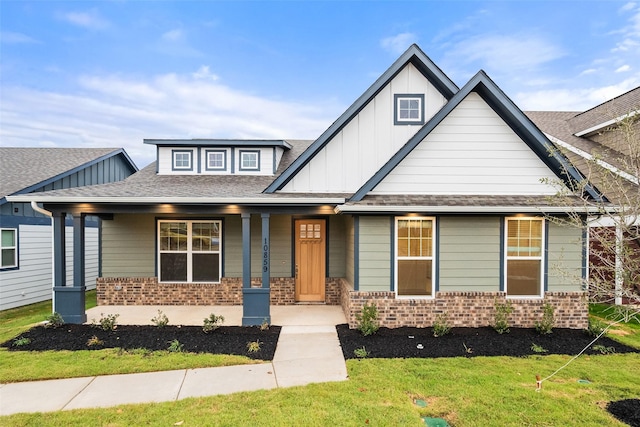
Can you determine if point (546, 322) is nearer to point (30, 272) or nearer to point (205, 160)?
point (205, 160)

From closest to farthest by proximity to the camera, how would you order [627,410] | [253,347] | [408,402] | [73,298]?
1. [627,410]
2. [408,402]
3. [253,347]
4. [73,298]

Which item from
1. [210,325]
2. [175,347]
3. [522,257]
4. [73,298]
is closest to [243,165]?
[210,325]

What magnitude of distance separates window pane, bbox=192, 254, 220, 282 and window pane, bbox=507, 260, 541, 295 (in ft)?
24.7

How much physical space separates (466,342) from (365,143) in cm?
510

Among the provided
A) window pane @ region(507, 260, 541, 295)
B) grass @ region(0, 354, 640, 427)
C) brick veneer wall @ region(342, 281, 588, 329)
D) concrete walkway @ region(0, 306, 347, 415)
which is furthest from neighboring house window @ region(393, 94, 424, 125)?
grass @ region(0, 354, 640, 427)

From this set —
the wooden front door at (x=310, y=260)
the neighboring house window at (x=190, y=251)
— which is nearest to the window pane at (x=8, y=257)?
the neighboring house window at (x=190, y=251)

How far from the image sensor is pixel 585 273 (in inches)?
295

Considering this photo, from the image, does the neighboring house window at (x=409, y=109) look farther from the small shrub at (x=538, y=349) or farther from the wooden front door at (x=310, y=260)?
the small shrub at (x=538, y=349)

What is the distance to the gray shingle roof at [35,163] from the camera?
1108cm

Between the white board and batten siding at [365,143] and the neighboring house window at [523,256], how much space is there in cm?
339

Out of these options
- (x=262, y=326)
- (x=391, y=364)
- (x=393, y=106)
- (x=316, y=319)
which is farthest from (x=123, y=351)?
(x=393, y=106)

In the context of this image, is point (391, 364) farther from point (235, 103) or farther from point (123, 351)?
point (235, 103)

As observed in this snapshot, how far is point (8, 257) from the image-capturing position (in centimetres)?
1018

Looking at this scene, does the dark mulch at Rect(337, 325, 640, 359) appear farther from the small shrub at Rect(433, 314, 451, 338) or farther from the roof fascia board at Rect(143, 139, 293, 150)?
the roof fascia board at Rect(143, 139, 293, 150)
